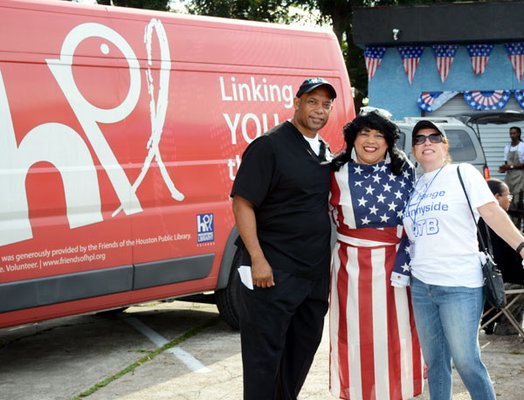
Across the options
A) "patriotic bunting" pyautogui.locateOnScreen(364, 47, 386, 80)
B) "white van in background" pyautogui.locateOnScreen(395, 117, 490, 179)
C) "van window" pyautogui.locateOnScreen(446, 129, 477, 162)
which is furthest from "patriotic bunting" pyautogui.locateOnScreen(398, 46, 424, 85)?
"van window" pyautogui.locateOnScreen(446, 129, 477, 162)

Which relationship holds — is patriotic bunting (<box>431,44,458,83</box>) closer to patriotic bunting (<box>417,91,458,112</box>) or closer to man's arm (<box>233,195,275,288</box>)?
patriotic bunting (<box>417,91,458,112</box>)

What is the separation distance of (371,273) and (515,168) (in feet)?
41.9

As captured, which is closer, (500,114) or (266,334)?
(266,334)

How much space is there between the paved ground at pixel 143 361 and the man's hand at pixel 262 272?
1573 millimetres

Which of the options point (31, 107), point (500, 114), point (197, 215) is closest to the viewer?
point (31, 107)

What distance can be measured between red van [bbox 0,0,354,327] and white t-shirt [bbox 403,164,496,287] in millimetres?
2771

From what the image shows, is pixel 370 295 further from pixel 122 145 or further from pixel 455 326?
pixel 122 145

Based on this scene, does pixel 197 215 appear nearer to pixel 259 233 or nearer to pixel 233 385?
pixel 233 385

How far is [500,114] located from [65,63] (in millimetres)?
11811

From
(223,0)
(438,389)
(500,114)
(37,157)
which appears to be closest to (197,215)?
(37,157)

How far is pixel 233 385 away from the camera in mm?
6012

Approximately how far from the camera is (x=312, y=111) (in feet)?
14.9

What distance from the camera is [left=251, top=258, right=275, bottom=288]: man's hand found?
4.38 meters

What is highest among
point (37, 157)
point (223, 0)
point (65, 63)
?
point (223, 0)
